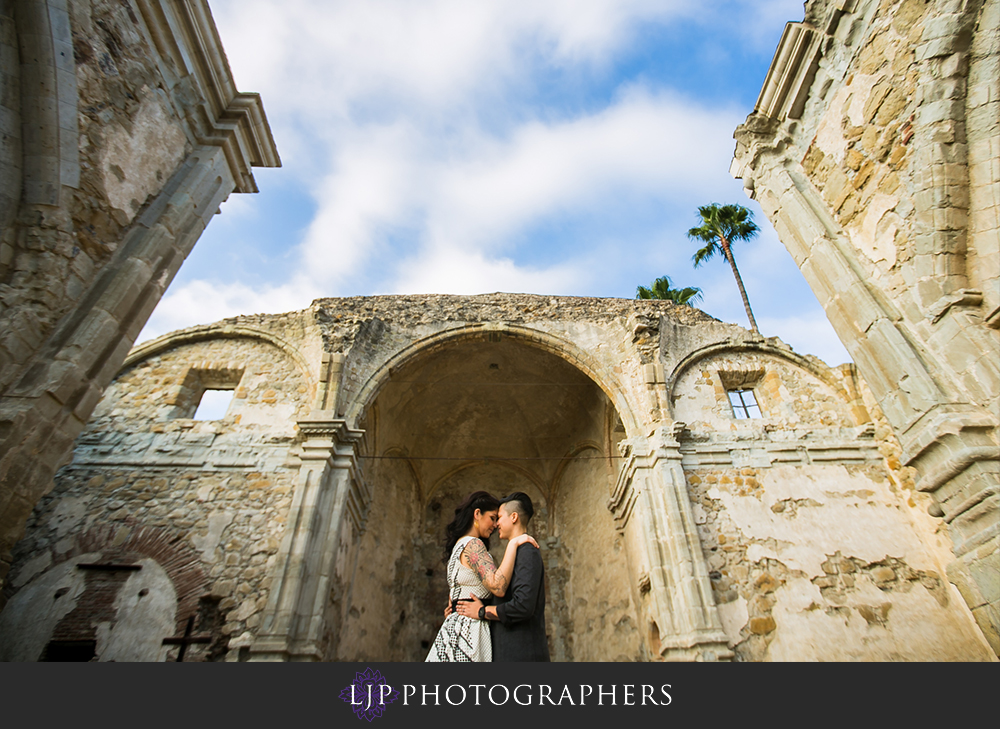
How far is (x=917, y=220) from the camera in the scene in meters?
4.30

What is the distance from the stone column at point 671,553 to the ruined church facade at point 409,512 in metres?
0.04

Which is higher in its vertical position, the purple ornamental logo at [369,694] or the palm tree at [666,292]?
the palm tree at [666,292]

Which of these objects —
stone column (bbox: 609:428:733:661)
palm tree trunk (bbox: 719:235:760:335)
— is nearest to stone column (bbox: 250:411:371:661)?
stone column (bbox: 609:428:733:661)

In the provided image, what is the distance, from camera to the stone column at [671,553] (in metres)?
7.37

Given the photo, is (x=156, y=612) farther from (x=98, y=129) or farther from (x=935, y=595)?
(x=935, y=595)

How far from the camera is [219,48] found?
17.0ft

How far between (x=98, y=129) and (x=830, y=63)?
6714 mm

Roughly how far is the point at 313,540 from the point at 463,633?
5383mm

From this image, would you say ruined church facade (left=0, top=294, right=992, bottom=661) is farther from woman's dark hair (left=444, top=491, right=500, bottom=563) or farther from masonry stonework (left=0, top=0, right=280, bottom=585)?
masonry stonework (left=0, top=0, right=280, bottom=585)

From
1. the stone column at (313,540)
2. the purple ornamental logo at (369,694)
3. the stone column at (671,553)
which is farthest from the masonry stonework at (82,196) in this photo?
the stone column at (671,553)

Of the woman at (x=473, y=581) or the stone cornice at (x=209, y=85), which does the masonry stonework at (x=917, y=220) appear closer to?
the woman at (x=473, y=581)

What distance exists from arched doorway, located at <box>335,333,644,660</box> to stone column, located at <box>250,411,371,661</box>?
1072 mm

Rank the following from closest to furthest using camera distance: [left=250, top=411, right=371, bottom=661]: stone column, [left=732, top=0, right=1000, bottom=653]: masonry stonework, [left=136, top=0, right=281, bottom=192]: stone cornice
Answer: [left=732, top=0, right=1000, bottom=653]: masonry stonework → [left=136, top=0, right=281, bottom=192]: stone cornice → [left=250, top=411, right=371, bottom=661]: stone column

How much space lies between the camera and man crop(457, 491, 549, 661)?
324 cm
